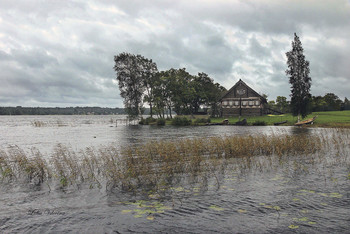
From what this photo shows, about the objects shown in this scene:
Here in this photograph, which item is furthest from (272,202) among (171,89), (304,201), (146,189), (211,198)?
(171,89)

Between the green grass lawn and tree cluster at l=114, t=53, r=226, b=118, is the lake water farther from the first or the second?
tree cluster at l=114, t=53, r=226, b=118

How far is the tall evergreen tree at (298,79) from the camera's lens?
51.0 metres

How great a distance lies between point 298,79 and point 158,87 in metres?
38.7

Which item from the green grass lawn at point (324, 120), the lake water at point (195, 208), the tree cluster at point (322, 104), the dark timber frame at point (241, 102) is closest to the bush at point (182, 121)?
the green grass lawn at point (324, 120)

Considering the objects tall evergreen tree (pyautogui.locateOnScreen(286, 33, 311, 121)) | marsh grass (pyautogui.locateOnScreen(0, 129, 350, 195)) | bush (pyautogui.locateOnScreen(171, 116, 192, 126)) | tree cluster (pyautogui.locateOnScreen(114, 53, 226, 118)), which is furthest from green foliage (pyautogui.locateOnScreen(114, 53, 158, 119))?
marsh grass (pyautogui.locateOnScreen(0, 129, 350, 195))

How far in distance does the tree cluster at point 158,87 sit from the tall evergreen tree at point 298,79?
29.0m

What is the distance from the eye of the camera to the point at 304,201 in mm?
8703

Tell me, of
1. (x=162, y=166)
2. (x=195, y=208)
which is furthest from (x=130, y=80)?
(x=195, y=208)

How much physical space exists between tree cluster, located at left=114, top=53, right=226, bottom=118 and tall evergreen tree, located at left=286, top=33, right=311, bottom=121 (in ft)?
95.2

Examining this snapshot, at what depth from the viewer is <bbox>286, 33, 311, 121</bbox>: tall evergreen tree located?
51.0 metres

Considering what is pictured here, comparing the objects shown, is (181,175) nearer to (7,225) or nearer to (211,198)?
(211,198)

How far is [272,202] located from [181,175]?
188 inches

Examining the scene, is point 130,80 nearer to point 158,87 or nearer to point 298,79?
point 158,87

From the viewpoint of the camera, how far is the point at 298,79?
51219 mm
